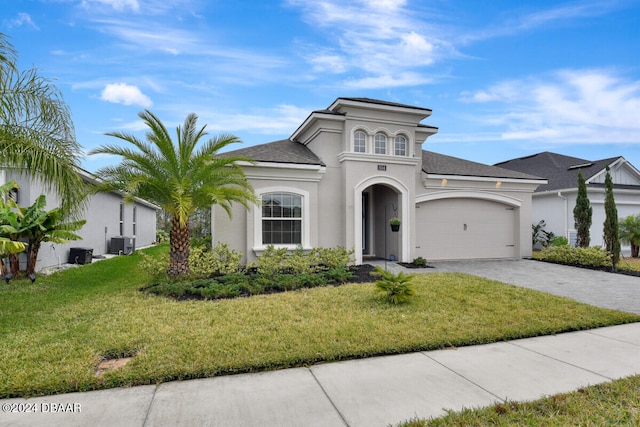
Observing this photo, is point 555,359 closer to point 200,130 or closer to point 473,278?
point 473,278

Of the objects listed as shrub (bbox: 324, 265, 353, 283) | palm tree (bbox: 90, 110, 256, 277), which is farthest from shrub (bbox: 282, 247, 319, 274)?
palm tree (bbox: 90, 110, 256, 277)

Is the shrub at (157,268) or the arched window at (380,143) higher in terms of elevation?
the arched window at (380,143)

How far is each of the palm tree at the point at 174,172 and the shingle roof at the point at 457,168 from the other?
8062mm

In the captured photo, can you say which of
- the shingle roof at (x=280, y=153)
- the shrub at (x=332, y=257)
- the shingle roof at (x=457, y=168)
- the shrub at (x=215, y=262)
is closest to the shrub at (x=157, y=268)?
the shrub at (x=215, y=262)

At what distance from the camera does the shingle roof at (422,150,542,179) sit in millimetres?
13699

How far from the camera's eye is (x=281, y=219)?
11.5 m

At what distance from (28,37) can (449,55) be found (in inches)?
507

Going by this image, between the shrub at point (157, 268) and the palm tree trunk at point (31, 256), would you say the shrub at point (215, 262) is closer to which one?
the shrub at point (157, 268)

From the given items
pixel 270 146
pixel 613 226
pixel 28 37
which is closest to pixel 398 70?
pixel 270 146

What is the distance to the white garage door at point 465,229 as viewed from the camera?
13.6m

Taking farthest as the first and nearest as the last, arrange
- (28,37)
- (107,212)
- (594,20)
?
(107,212)
(594,20)
(28,37)

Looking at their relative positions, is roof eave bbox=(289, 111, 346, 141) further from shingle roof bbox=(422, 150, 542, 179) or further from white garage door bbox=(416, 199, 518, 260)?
white garage door bbox=(416, 199, 518, 260)

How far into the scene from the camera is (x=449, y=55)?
42.5 ft

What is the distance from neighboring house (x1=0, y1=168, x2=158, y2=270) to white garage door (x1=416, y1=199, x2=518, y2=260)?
10.4 meters
